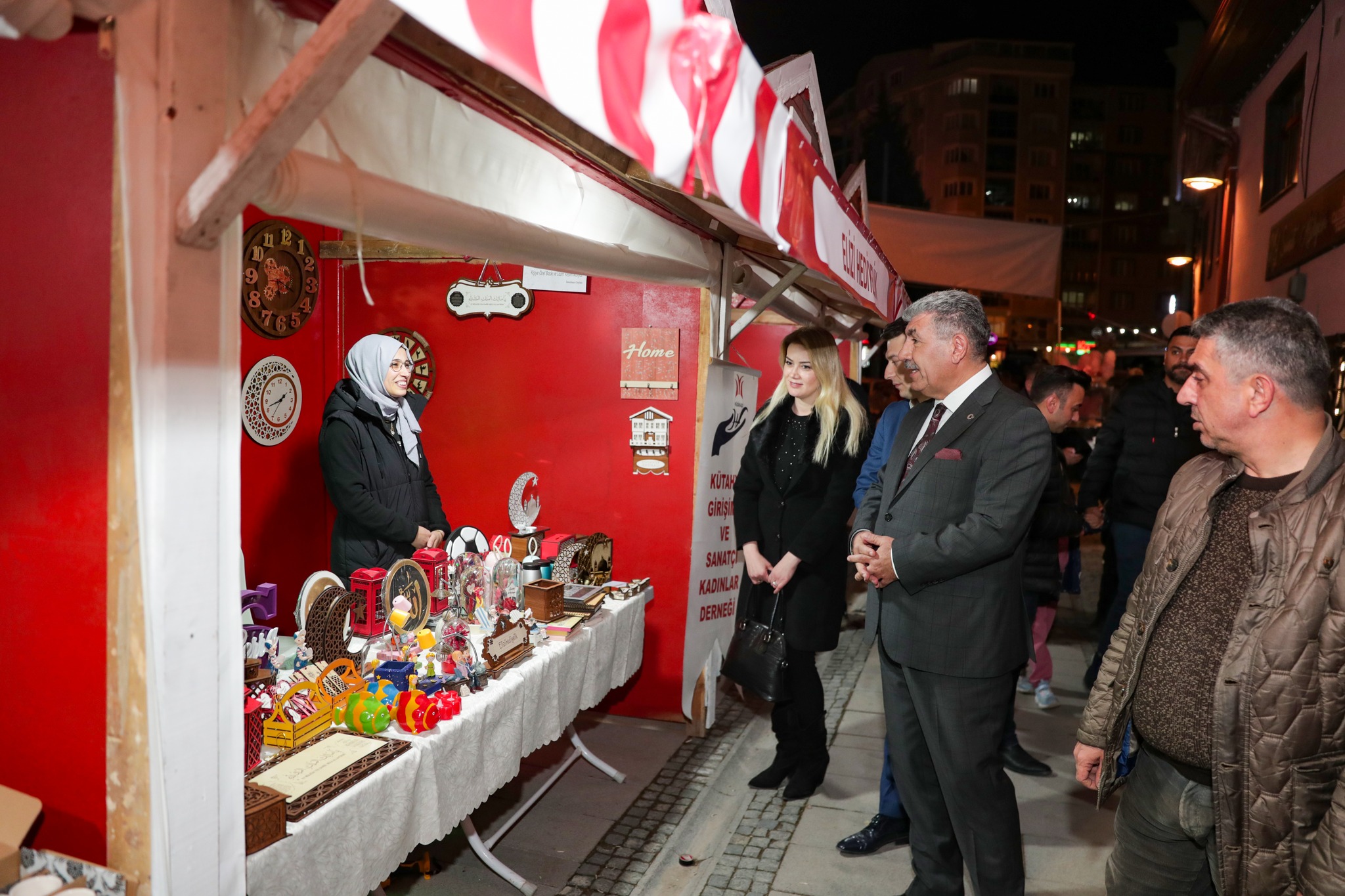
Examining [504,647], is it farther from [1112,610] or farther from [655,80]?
[1112,610]

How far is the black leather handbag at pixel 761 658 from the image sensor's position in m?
3.59

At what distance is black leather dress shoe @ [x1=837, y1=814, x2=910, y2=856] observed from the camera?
330 centimetres

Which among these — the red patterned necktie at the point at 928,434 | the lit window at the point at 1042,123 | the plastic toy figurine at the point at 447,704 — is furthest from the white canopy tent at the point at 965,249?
the lit window at the point at 1042,123

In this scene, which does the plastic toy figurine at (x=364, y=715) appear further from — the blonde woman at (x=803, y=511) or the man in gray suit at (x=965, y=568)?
the blonde woman at (x=803, y=511)

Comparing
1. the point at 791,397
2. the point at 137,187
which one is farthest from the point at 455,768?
the point at 791,397

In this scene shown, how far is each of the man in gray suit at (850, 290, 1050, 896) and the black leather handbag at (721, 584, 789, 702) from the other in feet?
3.11

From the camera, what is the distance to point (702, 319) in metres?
4.19

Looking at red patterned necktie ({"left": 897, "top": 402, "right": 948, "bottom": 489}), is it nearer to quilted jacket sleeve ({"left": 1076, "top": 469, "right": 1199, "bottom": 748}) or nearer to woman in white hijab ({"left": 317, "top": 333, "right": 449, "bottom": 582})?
quilted jacket sleeve ({"left": 1076, "top": 469, "right": 1199, "bottom": 748})

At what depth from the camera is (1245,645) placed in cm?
170

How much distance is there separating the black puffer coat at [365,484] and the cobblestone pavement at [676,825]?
1.46m

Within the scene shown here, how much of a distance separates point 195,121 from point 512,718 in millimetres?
1900

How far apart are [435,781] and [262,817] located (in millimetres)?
648

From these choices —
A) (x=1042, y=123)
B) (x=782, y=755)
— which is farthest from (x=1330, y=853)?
(x=1042, y=123)

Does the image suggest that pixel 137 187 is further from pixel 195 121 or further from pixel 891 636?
pixel 891 636
